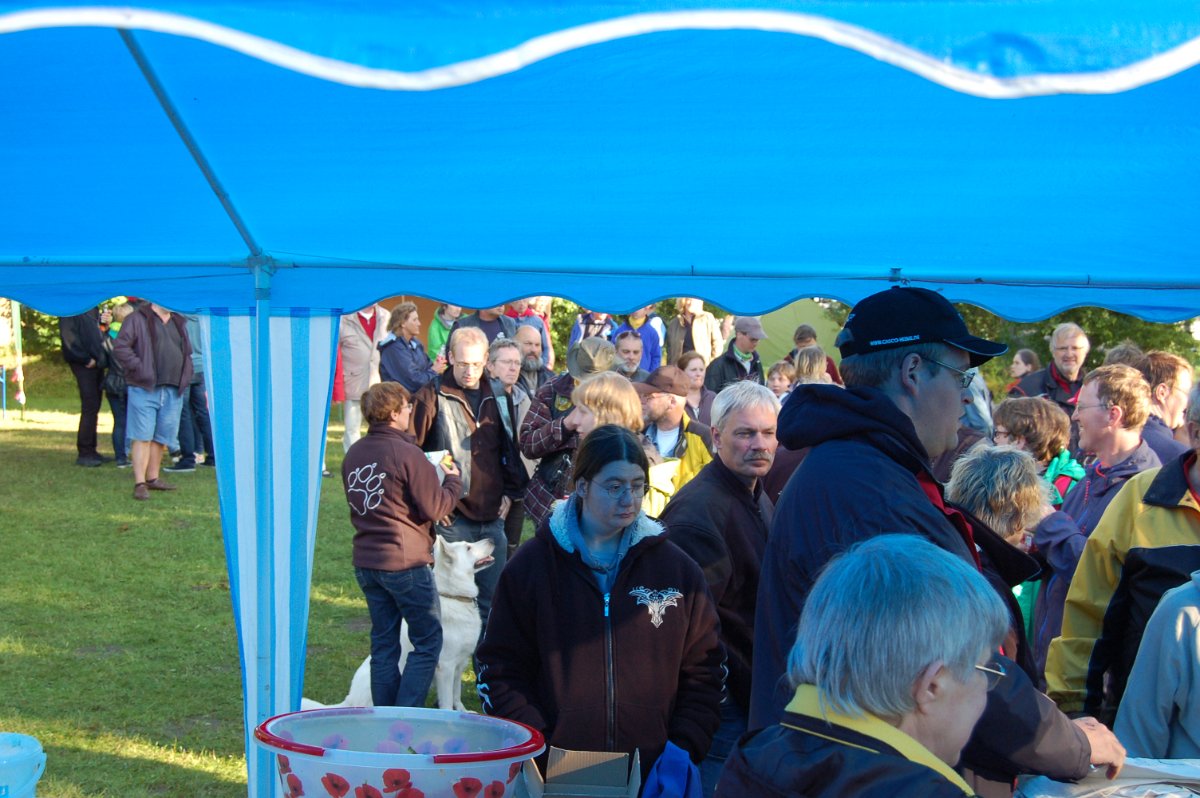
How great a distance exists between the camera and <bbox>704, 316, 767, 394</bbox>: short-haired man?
32.2 feet

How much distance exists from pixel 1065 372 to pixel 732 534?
5.70 meters

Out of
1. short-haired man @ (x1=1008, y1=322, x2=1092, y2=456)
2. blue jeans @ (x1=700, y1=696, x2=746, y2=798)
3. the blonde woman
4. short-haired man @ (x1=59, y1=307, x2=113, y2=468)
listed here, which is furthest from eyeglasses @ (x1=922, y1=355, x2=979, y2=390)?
short-haired man @ (x1=59, y1=307, x2=113, y2=468)

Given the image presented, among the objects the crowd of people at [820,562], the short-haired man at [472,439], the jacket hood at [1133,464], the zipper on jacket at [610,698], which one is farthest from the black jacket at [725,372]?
the zipper on jacket at [610,698]

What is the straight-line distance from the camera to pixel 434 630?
538 cm

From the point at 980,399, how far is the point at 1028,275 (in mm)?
3330

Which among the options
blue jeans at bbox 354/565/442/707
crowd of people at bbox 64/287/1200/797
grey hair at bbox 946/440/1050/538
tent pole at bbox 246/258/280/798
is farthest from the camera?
blue jeans at bbox 354/565/442/707

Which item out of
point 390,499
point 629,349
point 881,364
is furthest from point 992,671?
point 629,349

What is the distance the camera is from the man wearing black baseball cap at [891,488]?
1.90 meters

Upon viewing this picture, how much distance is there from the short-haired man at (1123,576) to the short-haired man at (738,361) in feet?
20.4

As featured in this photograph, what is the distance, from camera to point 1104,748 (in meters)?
1.97

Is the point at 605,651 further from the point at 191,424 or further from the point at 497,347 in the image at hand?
the point at 191,424

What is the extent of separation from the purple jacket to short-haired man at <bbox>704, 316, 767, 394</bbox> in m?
5.84

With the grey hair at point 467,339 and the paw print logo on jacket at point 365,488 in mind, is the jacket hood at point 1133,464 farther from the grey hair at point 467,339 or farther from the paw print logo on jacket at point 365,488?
the grey hair at point 467,339

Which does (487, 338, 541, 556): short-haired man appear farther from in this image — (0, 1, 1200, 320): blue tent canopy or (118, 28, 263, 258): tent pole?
(118, 28, 263, 258): tent pole
